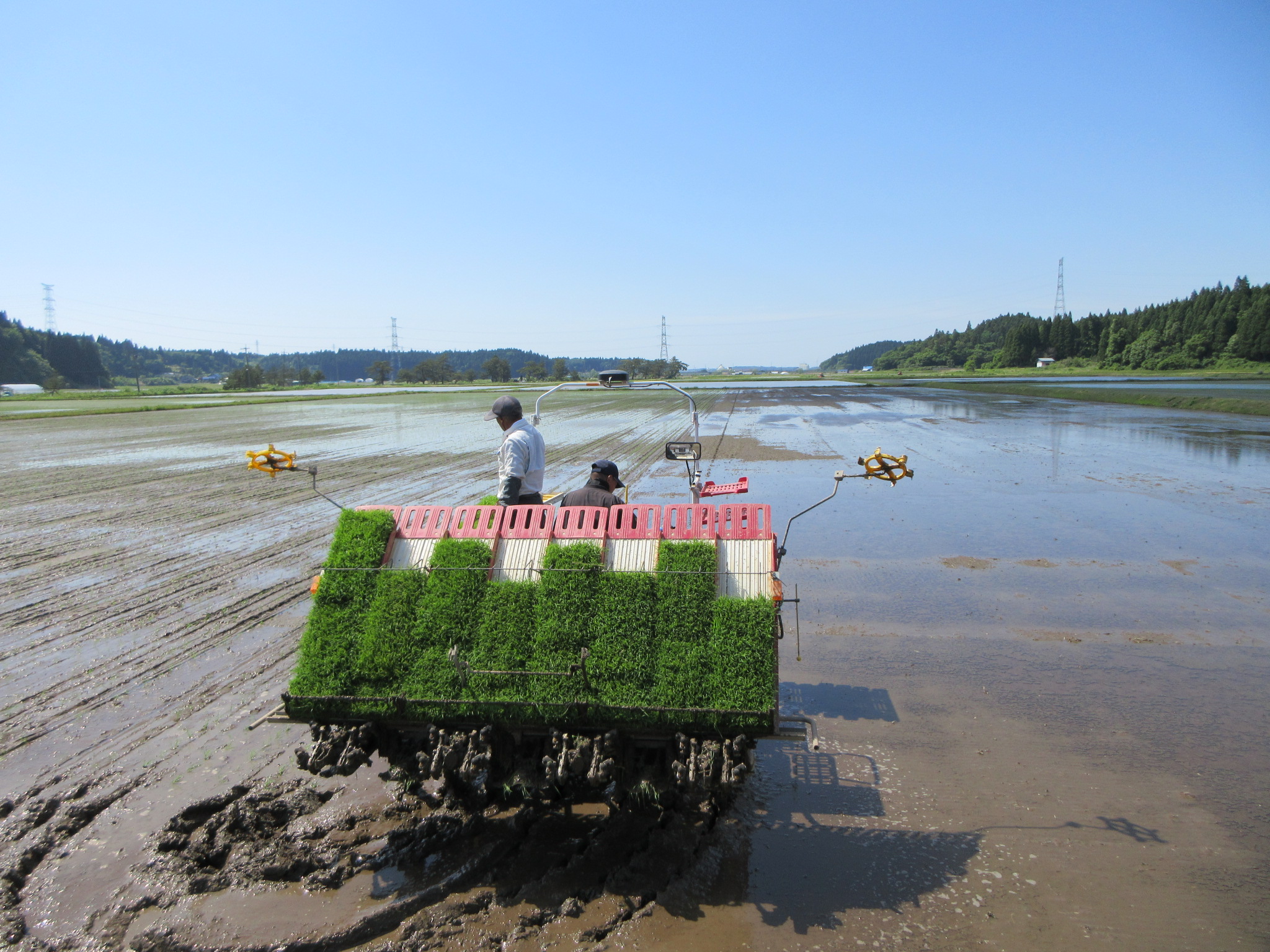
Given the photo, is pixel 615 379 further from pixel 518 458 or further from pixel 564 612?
pixel 564 612

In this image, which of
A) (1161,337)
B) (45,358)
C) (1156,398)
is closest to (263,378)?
(45,358)

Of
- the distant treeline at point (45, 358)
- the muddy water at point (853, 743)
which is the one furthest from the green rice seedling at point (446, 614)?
the distant treeline at point (45, 358)

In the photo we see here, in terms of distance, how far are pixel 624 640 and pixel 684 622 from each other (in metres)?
0.34

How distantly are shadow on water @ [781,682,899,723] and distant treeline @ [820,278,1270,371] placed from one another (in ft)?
354

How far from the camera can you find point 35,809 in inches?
175

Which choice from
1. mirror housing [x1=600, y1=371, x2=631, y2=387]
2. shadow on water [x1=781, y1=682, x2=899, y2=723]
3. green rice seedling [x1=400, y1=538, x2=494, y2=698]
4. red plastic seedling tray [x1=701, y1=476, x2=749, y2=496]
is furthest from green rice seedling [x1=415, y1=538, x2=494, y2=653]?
shadow on water [x1=781, y1=682, x2=899, y2=723]

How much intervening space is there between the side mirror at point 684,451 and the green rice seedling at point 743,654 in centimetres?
203

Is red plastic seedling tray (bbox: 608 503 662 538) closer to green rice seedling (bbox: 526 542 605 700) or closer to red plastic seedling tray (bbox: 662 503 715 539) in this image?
red plastic seedling tray (bbox: 662 503 715 539)

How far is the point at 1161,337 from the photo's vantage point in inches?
4018

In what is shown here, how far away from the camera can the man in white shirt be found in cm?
536

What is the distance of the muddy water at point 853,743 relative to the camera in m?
3.58

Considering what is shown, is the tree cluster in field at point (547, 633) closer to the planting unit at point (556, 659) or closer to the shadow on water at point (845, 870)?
the planting unit at point (556, 659)

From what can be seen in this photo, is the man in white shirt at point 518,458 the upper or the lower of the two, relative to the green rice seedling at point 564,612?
upper

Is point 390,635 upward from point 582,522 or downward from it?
downward
